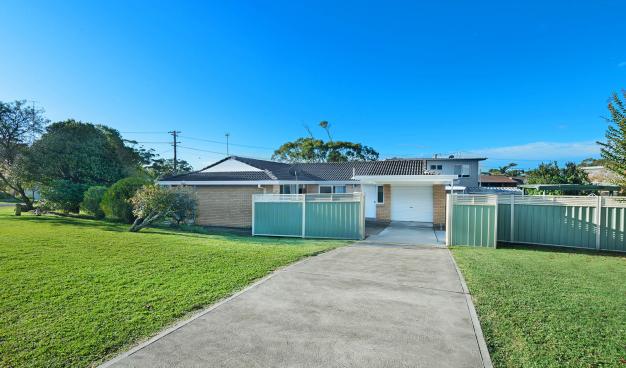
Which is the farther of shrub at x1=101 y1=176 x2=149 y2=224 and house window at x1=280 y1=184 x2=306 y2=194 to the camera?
house window at x1=280 y1=184 x2=306 y2=194

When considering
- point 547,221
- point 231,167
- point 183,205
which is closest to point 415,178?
point 547,221

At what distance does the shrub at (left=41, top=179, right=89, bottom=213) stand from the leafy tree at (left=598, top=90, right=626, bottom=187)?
26591 millimetres

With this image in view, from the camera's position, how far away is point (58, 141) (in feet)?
67.1

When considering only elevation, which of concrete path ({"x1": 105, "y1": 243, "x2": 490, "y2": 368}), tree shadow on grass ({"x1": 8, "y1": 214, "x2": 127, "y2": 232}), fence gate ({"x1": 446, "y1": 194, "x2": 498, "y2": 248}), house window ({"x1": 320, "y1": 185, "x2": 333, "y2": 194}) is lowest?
tree shadow on grass ({"x1": 8, "y1": 214, "x2": 127, "y2": 232})

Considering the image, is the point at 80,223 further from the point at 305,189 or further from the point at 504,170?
the point at 504,170

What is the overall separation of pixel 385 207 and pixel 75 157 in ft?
71.4

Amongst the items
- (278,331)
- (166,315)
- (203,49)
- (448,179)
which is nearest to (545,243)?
(448,179)

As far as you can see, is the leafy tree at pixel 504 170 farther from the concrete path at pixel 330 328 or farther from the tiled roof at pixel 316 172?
the concrete path at pixel 330 328

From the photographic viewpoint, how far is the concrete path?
307 centimetres

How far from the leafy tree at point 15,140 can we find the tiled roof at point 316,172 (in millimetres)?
9493

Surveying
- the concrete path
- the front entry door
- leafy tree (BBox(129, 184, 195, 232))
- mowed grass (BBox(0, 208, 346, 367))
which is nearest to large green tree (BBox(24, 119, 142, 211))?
leafy tree (BBox(129, 184, 195, 232))

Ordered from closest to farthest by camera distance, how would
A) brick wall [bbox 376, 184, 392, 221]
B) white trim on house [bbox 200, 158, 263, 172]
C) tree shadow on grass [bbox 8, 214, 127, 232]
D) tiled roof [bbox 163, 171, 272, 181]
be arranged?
tree shadow on grass [bbox 8, 214, 127, 232] → tiled roof [bbox 163, 171, 272, 181] → brick wall [bbox 376, 184, 392, 221] → white trim on house [bbox 200, 158, 263, 172]

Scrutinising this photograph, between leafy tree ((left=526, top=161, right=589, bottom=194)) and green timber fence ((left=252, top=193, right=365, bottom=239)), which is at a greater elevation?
leafy tree ((left=526, top=161, right=589, bottom=194))

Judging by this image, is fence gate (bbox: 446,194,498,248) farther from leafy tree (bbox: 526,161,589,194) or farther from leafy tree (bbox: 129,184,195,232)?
leafy tree (bbox: 526,161,589,194)
